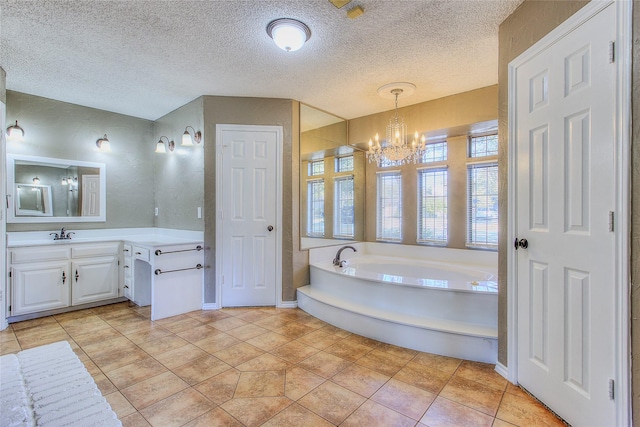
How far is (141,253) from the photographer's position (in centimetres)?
341

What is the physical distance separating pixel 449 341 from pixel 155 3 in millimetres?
3231

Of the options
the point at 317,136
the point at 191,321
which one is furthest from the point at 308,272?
the point at 317,136

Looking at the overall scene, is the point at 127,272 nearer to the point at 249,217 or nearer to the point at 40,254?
the point at 40,254

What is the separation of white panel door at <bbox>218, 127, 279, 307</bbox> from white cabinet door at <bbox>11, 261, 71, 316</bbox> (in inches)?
68.7

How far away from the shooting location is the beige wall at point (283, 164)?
11.6 feet

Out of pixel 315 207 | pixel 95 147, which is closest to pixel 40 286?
pixel 95 147

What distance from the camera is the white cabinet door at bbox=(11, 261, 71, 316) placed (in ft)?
10.1

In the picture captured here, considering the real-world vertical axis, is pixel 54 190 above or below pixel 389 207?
above

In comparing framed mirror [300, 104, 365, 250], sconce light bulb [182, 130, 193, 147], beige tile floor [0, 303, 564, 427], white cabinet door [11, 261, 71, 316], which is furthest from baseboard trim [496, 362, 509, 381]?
white cabinet door [11, 261, 71, 316]

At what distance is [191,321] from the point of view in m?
3.16

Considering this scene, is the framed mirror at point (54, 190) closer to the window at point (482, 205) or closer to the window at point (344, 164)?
the window at point (344, 164)

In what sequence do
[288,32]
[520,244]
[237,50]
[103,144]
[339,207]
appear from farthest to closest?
1. [339,207]
2. [103,144]
3. [237,50]
4. [288,32]
5. [520,244]

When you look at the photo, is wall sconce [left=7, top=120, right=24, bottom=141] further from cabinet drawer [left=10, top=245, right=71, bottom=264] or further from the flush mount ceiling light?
the flush mount ceiling light

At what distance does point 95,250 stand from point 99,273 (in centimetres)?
28
